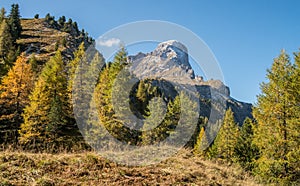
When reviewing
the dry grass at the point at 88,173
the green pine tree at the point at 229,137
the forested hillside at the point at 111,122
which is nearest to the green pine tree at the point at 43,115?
the forested hillside at the point at 111,122

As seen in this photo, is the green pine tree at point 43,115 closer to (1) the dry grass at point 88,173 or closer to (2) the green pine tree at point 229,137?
(1) the dry grass at point 88,173

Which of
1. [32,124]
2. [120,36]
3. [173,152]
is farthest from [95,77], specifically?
[173,152]

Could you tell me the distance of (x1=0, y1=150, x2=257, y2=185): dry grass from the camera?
26.2 ft

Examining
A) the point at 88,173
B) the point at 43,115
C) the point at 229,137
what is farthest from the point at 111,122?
the point at 229,137

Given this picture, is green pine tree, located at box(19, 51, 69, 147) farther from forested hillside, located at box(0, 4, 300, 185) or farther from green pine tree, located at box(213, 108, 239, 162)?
green pine tree, located at box(213, 108, 239, 162)

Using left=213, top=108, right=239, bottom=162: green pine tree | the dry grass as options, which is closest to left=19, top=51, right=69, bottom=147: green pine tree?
the dry grass

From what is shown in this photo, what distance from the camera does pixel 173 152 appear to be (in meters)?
14.0

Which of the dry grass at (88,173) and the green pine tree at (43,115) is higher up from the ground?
the green pine tree at (43,115)

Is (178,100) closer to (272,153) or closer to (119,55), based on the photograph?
(119,55)

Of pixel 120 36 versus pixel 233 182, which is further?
pixel 120 36

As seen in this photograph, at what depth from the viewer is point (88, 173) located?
9039 millimetres

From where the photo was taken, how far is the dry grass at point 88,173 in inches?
314

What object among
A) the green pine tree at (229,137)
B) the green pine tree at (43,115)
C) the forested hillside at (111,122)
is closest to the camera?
the forested hillside at (111,122)

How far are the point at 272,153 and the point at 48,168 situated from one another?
43.8 ft
